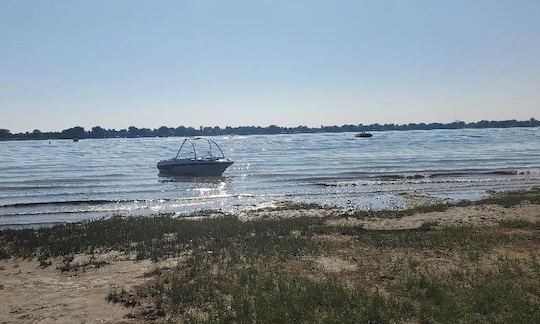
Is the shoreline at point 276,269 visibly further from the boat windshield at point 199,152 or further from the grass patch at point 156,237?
the boat windshield at point 199,152

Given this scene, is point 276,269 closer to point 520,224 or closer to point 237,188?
point 520,224

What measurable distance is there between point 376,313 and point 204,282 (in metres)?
4.04

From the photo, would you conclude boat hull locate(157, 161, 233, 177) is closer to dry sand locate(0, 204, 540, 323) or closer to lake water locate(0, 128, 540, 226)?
lake water locate(0, 128, 540, 226)

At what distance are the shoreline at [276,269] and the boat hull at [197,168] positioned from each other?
2921 cm

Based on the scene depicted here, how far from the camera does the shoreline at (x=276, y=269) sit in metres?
8.64

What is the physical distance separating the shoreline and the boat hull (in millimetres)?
29205

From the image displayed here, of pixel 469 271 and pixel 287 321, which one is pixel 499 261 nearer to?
pixel 469 271

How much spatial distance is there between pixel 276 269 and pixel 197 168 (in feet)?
125

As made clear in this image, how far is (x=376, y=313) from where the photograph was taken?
26.4ft

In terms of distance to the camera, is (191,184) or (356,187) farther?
(191,184)

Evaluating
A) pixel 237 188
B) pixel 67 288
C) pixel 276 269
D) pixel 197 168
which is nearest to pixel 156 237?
pixel 67 288

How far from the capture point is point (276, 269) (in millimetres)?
11617

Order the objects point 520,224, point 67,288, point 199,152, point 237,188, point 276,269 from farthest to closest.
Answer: point 199,152 → point 237,188 → point 520,224 → point 276,269 → point 67,288

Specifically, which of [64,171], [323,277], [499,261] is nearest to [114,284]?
[323,277]
